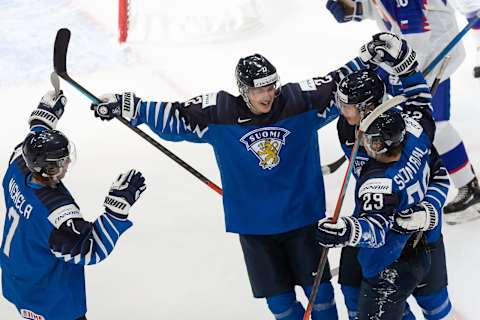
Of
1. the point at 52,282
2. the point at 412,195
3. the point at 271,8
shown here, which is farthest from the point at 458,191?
the point at 271,8

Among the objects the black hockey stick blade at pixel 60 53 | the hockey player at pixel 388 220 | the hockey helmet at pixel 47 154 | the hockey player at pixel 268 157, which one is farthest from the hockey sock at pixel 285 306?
the black hockey stick blade at pixel 60 53

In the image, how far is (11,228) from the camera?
2.59 meters

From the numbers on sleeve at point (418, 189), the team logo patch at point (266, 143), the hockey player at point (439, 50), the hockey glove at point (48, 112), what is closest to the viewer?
the numbers on sleeve at point (418, 189)

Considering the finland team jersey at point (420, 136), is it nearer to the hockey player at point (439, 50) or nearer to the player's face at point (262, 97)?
the player's face at point (262, 97)

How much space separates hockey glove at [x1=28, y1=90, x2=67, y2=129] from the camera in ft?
9.35

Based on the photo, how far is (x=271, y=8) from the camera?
593 cm

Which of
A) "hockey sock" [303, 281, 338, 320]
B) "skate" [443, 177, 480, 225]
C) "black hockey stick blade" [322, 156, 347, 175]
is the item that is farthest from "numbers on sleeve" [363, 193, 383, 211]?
"black hockey stick blade" [322, 156, 347, 175]

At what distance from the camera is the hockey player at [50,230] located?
96.4 inches

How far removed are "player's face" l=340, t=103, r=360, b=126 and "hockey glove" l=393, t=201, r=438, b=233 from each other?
32cm

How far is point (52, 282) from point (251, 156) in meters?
0.70

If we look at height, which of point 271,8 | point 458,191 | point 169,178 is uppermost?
point 271,8

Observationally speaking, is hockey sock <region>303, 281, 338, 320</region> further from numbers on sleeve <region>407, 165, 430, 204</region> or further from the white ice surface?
numbers on sleeve <region>407, 165, 430, 204</region>

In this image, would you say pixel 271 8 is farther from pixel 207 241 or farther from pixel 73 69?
pixel 207 241

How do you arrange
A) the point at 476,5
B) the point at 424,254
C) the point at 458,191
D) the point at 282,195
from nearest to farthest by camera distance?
1. the point at 424,254
2. the point at 282,195
3. the point at 458,191
4. the point at 476,5
